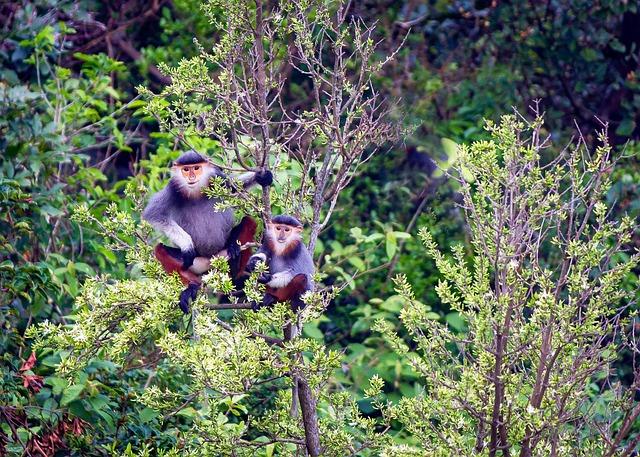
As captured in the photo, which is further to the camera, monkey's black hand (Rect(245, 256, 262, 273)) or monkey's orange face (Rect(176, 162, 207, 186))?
monkey's orange face (Rect(176, 162, 207, 186))

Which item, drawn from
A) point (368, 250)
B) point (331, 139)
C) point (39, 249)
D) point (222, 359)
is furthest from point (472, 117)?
point (222, 359)

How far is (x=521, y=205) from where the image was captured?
430 centimetres

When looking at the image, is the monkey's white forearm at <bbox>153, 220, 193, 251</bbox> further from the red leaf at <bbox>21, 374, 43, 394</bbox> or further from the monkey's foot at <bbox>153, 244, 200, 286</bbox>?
the red leaf at <bbox>21, 374, 43, 394</bbox>

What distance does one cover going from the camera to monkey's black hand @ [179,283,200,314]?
4.91 meters

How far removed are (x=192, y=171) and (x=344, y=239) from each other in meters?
3.17

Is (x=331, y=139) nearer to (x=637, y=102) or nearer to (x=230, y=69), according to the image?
(x=230, y=69)

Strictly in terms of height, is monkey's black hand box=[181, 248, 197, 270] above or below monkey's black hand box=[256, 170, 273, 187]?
below

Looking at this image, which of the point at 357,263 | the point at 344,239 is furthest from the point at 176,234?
the point at 344,239

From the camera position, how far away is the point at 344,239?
8516 mm

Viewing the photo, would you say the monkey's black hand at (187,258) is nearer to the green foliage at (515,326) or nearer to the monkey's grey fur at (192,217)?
the monkey's grey fur at (192,217)

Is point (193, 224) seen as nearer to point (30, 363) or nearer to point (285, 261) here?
point (285, 261)

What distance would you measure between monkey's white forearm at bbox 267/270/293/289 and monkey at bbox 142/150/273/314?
37cm

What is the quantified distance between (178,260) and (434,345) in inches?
57.5

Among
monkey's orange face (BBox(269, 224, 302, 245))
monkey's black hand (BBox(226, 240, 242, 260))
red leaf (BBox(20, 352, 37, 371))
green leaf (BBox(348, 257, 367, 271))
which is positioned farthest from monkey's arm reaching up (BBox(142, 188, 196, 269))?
green leaf (BBox(348, 257, 367, 271))
